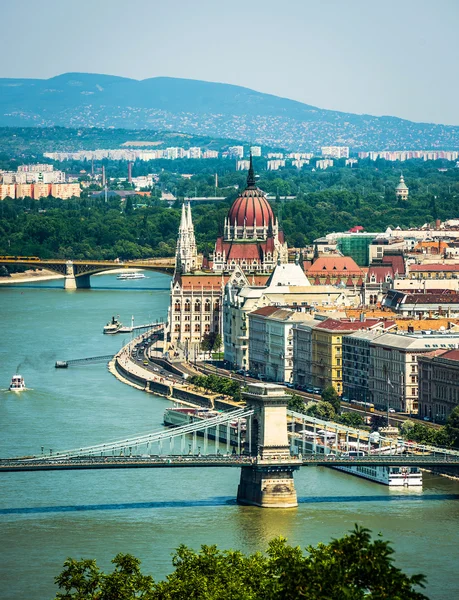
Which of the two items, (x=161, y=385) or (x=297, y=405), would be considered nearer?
(x=297, y=405)

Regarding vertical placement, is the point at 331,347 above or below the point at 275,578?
below

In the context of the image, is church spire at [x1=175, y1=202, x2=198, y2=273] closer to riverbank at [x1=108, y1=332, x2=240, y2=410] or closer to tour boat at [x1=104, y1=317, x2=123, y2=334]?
tour boat at [x1=104, y1=317, x2=123, y2=334]

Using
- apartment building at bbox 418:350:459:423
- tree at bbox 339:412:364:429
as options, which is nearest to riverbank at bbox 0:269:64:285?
apartment building at bbox 418:350:459:423

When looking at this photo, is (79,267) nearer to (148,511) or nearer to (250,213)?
(250,213)

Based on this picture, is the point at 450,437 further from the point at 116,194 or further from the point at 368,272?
the point at 116,194

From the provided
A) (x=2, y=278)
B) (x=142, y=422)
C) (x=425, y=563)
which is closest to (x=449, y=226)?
(x=2, y=278)

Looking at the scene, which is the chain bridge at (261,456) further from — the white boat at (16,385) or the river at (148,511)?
the white boat at (16,385)

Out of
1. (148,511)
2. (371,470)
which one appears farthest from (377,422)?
(148,511)
